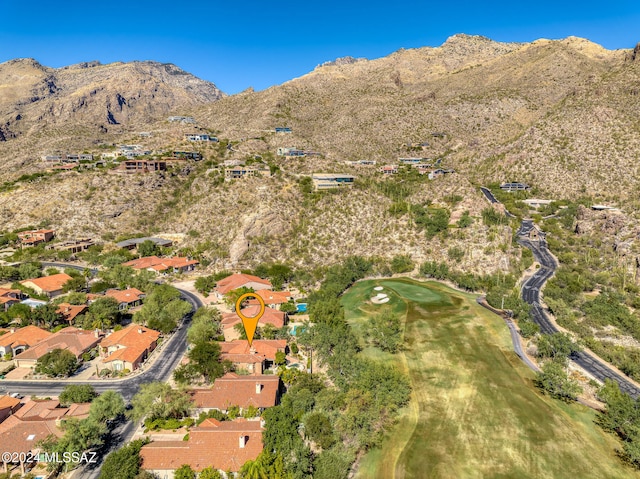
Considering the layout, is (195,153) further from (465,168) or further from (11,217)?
(465,168)

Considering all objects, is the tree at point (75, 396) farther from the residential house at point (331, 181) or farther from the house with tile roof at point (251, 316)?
the residential house at point (331, 181)

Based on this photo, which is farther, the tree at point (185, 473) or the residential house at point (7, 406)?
the residential house at point (7, 406)

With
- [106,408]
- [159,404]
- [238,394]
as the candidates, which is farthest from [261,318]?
[106,408]

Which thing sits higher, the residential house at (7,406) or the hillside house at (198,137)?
the hillside house at (198,137)

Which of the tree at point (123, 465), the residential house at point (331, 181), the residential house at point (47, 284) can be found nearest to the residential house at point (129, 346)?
the tree at point (123, 465)

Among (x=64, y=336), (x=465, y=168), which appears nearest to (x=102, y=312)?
(x=64, y=336)
